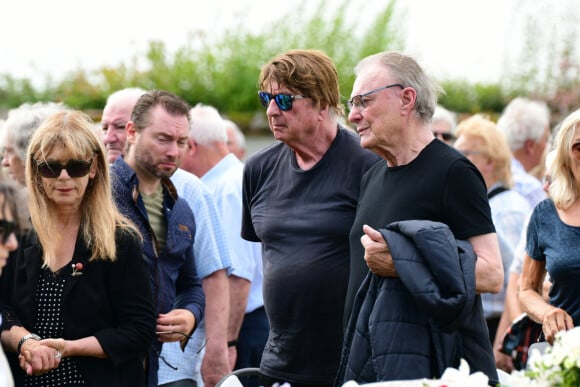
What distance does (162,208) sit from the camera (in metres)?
5.13

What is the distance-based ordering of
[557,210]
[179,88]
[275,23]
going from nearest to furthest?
[557,210] < [179,88] < [275,23]

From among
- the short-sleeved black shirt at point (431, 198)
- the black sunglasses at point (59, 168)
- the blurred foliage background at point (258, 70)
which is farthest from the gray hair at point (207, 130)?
the blurred foliage background at point (258, 70)

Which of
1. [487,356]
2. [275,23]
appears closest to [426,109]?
[487,356]

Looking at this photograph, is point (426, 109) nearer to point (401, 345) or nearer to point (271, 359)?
point (401, 345)

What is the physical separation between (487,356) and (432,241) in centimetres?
53

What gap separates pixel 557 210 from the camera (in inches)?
192

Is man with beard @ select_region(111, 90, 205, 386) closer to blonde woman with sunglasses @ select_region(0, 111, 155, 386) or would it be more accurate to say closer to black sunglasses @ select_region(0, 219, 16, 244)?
blonde woman with sunglasses @ select_region(0, 111, 155, 386)

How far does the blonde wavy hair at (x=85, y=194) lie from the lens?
4.40m

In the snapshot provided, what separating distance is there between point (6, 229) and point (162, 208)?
1.54 m

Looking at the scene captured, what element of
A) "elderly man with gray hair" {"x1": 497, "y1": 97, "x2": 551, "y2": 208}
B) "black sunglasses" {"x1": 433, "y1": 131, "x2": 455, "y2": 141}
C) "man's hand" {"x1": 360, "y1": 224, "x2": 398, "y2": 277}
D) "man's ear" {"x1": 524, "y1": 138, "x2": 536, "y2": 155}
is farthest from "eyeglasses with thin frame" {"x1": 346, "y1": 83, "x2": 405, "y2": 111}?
"man's ear" {"x1": 524, "y1": 138, "x2": 536, "y2": 155}

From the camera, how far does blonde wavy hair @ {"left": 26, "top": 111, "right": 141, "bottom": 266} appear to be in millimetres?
4398

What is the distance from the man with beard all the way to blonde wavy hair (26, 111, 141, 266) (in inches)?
15.4

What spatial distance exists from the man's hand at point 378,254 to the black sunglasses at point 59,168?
1.32m

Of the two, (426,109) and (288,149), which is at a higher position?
(426,109)
